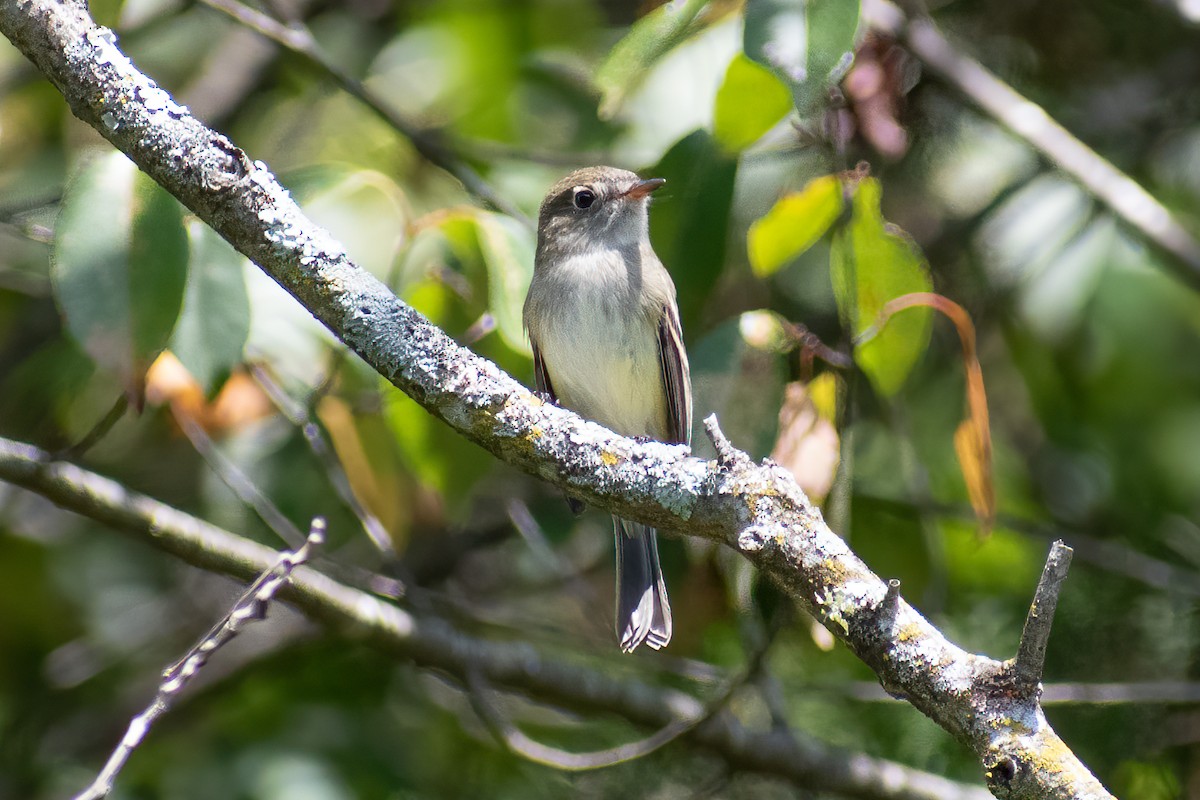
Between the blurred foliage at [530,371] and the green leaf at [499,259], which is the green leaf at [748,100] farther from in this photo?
the green leaf at [499,259]

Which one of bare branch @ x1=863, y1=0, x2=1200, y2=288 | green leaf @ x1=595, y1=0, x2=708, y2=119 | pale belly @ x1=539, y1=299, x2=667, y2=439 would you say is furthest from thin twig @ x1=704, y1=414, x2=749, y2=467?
bare branch @ x1=863, y1=0, x2=1200, y2=288

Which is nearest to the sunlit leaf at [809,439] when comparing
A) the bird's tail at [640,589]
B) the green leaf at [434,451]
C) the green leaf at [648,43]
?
the bird's tail at [640,589]

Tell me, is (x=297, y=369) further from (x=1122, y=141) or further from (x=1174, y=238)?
(x=1122, y=141)

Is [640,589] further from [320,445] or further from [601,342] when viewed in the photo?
[320,445]

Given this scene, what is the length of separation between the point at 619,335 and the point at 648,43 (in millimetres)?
1372

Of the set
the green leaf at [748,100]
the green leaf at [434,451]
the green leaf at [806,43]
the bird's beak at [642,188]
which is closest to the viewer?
the green leaf at [806,43]

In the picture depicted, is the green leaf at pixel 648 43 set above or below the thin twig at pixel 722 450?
above

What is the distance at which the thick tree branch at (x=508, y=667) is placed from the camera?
364 cm

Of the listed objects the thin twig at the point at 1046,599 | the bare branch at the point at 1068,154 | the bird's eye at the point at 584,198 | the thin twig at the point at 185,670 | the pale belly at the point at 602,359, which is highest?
the bare branch at the point at 1068,154

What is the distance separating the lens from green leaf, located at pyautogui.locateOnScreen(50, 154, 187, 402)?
280 cm

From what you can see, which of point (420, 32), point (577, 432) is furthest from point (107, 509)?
point (420, 32)

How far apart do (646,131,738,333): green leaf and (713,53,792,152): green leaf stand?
149 mm

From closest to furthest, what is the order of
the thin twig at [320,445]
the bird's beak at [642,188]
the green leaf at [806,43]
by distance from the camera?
1. the green leaf at [806,43]
2. the thin twig at [320,445]
3. the bird's beak at [642,188]

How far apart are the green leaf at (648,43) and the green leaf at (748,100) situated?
180 millimetres
